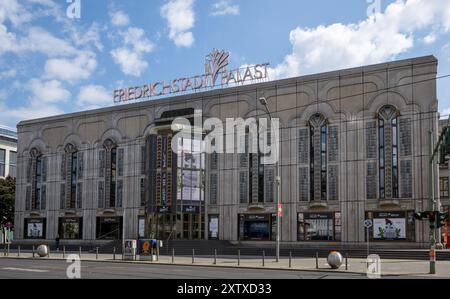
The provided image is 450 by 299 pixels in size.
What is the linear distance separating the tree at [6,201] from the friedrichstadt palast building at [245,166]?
805cm

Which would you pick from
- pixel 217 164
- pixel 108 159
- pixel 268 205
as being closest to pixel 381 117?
pixel 268 205

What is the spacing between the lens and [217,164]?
2322 inches

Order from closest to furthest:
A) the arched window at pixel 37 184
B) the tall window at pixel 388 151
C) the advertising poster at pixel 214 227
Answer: the tall window at pixel 388 151 < the advertising poster at pixel 214 227 < the arched window at pixel 37 184

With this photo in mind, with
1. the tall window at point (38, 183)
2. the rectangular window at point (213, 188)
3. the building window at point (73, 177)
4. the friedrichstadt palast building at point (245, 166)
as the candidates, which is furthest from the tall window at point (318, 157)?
the tall window at point (38, 183)

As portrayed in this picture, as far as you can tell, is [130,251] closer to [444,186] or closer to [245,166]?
[245,166]

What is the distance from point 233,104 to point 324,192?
12878 millimetres

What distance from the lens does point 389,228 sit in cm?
4950

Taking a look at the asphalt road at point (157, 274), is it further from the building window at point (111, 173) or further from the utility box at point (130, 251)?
the building window at point (111, 173)

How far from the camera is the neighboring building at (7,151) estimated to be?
104 m

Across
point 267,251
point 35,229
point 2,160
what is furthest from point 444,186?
point 2,160

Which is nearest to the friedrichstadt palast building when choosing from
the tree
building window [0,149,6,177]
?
the tree

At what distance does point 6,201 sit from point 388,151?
53.2 meters

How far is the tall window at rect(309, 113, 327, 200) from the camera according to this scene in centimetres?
5303
